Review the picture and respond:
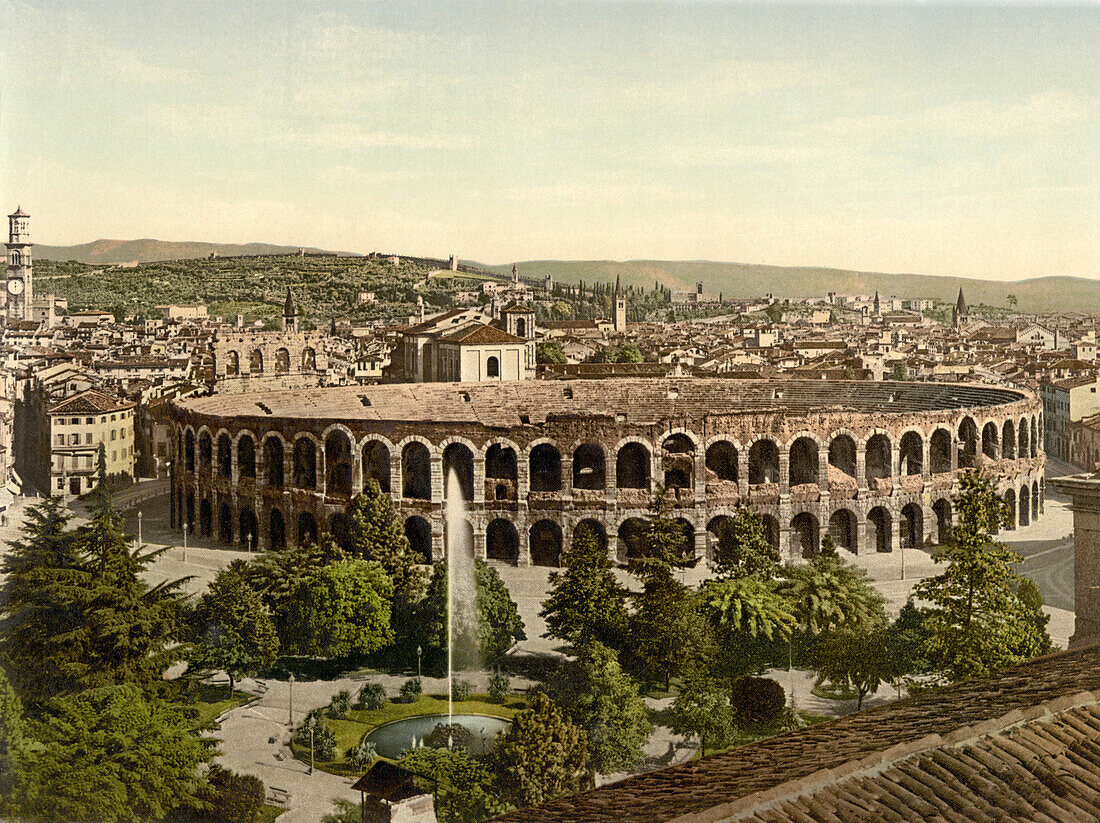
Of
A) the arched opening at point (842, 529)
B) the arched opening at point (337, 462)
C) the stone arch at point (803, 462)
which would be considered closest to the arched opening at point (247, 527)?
the arched opening at point (337, 462)

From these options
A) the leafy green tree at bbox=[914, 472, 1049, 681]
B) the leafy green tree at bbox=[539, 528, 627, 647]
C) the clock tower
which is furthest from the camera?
the clock tower

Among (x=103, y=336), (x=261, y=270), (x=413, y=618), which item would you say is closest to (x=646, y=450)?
(x=413, y=618)

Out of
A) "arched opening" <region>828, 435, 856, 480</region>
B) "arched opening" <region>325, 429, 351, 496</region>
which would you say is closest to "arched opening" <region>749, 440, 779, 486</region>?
"arched opening" <region>828, 435, 856, 480</region>

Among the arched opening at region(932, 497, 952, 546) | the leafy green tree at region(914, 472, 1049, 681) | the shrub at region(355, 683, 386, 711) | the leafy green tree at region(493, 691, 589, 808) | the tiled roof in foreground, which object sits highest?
the tiled roof in foreground

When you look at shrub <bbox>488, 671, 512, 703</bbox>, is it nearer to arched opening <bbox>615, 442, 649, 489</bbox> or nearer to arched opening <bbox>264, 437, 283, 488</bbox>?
arched opening <bbox>615, 442, 649, 489</bbox>

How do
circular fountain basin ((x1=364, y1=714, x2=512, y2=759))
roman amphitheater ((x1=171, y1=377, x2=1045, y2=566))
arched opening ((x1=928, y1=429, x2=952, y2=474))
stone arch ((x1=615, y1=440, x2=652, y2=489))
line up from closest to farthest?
circular fountain basin ((x1=364, y1=714, x2=512, y2=759)) → roman amphitheater ((x1=171, y1=377, x2=1045, y2=566)) → stone arch ((x1=615, y1=440, x2=652, y2=489)) → arched opening ((x1=928, y1=429, x2=952, y2=474))

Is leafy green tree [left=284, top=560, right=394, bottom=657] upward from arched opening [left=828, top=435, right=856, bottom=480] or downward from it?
downward

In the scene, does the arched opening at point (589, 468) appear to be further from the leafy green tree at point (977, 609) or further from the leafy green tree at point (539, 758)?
the leafy green tree at point (539, 758)
